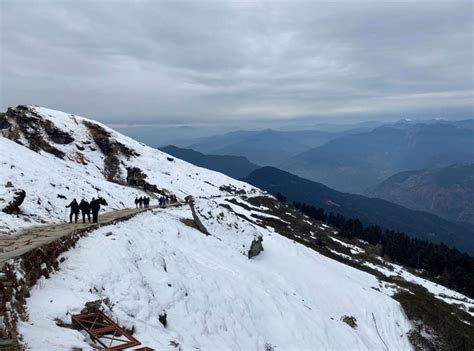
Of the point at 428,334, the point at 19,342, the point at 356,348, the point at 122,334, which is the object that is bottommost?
the point at 428,334

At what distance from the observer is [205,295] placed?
1769 cm

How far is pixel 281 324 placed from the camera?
63.8 feet

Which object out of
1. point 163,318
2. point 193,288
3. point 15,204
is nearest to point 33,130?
point 15,204

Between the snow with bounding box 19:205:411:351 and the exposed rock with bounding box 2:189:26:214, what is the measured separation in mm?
7669

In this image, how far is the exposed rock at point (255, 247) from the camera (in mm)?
31456

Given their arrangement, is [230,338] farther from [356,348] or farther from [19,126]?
[19,126]

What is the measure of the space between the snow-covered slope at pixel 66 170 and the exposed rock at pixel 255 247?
52.9 ft

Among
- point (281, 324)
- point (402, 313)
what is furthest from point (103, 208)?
point (402, 313)

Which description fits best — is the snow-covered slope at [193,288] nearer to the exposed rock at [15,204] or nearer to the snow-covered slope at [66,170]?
the snow-covered slope at [66,170]

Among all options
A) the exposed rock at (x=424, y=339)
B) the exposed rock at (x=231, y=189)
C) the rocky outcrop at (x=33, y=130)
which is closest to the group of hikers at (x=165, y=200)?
the rocky outcrop at (x=33, y=130)

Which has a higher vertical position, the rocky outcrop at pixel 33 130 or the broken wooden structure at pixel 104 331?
the rocky outcrop at pixel 33 130

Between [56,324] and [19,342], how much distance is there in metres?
2.07

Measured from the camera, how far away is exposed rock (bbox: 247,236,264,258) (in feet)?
103

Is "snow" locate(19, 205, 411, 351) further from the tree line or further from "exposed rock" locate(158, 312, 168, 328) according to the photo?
the tree line
